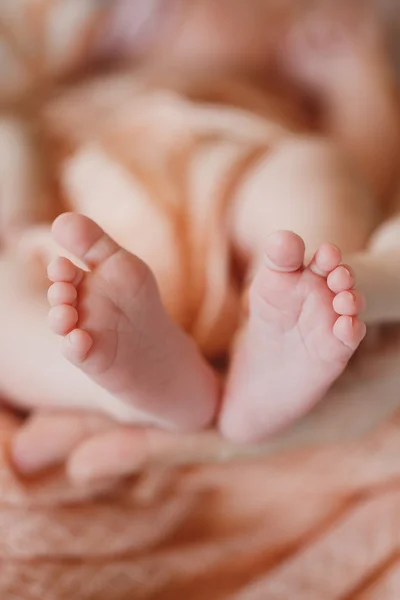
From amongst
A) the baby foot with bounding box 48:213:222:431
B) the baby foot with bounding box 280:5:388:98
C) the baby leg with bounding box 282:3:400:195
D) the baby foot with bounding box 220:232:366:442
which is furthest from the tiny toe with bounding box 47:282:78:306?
the baby foot with bounding box 280:5:388:98

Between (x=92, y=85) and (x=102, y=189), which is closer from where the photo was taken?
(x=102, y=189)

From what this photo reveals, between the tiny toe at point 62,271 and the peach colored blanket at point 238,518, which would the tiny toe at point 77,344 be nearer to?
the tiny toe at point 62,271

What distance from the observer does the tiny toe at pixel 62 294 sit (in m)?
0.39

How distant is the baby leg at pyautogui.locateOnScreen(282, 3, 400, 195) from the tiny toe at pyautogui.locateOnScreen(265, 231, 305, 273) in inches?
16.7

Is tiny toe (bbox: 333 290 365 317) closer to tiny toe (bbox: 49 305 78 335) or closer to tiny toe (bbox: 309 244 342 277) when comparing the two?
tiny toe (bbox: 309 244 342 277)

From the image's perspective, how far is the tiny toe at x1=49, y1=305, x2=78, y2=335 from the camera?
15.4 inches

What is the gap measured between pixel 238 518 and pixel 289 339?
7.5 inches

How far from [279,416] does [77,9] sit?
680 mm

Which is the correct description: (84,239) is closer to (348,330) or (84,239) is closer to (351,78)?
(348,330)

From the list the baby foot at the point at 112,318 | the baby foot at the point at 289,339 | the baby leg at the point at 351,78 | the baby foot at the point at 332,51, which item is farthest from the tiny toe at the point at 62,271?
the baby foot at the point at 332,51

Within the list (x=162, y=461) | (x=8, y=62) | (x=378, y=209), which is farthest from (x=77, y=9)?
(x=162, y=461)

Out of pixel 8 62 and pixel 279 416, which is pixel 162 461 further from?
pixel 8 62

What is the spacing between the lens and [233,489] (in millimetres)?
535

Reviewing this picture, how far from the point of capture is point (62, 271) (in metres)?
0.40
